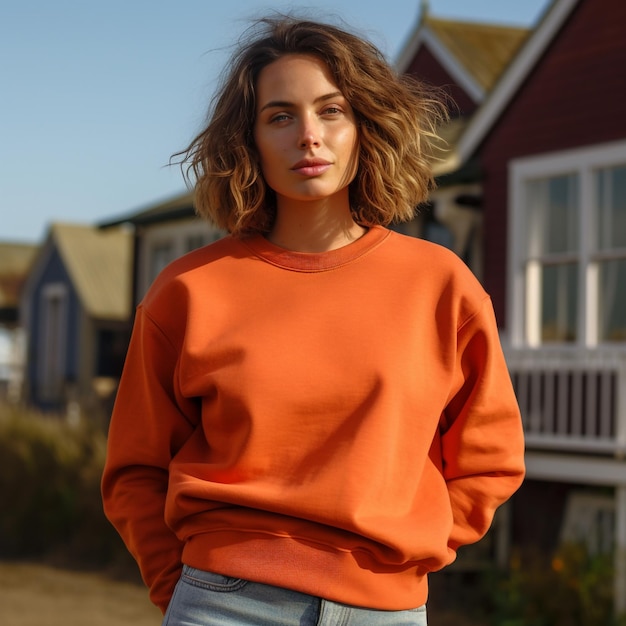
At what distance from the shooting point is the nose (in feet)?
8.38

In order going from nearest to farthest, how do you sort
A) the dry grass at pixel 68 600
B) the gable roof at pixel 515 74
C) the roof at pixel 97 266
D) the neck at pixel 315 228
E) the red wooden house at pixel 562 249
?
the neck at pixel 315 228, the red wooden house at pixel 562 249, the gable roof at pixel 515 74, the dry grass at pixel 68 600, the roof at pixel 97 266

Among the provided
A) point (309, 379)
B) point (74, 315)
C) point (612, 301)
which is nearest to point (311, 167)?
point (309, 379)

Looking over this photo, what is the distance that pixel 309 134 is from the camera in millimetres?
2555

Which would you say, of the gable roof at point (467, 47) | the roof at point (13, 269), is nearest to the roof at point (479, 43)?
the gable roof at point (467, 47)

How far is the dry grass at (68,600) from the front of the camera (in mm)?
11117

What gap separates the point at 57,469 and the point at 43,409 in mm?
11013

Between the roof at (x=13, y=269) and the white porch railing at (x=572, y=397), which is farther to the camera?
the roof at (x=13, y=269)

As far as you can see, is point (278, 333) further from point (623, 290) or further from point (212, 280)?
point (623, 290)

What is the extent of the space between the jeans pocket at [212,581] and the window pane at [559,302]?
856 cm

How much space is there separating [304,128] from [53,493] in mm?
12881

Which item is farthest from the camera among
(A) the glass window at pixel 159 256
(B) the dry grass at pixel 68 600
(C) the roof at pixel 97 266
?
(C) the roof at pixel 97 266

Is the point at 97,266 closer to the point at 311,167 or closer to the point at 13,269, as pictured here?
the point at 13,269

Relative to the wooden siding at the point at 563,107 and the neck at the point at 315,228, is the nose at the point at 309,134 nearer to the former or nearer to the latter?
the neck at the point at 315,228

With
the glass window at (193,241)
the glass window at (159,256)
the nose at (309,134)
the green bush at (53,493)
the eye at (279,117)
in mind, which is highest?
the glass window at (193,241)
